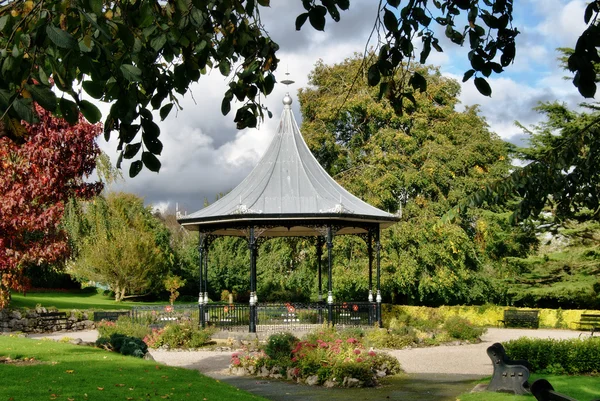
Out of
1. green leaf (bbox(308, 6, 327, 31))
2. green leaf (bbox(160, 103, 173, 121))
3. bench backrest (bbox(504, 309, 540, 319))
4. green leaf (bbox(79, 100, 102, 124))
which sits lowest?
bench backrest (bbox(504, 309, 540, 319))

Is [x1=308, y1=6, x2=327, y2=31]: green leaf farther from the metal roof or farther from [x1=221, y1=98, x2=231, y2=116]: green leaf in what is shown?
the metal roof

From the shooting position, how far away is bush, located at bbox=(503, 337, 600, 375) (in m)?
14.1

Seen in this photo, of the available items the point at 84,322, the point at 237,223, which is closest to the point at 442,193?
the point at 237,223

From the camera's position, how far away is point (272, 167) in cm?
2286

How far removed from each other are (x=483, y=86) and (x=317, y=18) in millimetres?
1169

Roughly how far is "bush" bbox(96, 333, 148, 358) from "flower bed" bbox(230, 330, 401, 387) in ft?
6.51

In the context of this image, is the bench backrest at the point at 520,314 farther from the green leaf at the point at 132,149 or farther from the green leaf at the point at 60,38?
the green leaf at the point at 60,38

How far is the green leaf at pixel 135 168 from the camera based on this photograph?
3.39 metres

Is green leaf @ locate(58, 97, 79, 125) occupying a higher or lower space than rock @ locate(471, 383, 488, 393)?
higher

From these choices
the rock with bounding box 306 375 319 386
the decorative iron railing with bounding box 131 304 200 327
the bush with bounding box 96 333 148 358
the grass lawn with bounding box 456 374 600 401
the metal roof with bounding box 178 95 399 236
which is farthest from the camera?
the decorative iron railing with bounding box 131 304 200 327

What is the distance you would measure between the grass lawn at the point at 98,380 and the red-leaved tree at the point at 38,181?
5.31 m

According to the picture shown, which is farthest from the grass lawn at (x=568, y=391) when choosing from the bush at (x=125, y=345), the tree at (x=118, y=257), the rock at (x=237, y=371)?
the tree at (x=118, y=257)

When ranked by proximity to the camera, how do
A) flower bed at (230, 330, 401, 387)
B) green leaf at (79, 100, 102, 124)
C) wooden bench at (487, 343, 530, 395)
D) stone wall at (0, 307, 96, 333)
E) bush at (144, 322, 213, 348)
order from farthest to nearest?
stone wall at (0, 307, 96, 333) < bush at (144, 322, 213, 348) < flower bed at (230, 330, 401, 387) < wooden bench at (487, 343, 530, 395) < green leaf at (79, 100, 102, 124)

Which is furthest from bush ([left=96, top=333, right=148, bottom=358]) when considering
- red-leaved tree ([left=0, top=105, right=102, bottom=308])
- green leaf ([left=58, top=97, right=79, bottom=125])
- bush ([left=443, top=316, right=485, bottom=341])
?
green leaf ([left=58, top=97, right=79, bottom=125])
